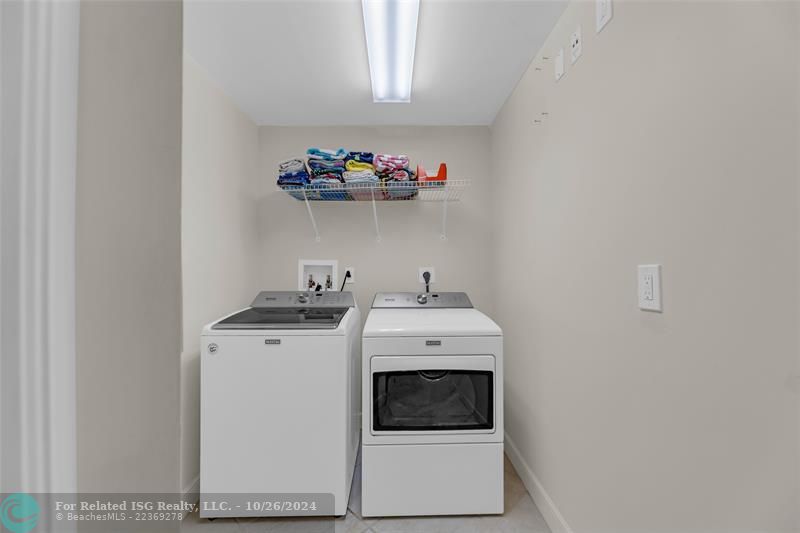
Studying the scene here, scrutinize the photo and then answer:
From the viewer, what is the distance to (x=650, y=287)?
100 centimetres

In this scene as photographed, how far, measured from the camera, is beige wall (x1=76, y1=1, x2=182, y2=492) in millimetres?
268

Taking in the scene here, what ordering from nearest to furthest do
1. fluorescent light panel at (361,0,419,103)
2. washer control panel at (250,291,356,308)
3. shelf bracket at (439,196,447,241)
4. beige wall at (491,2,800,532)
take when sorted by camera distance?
beige wall at (491,2,800,532)
fluorescent light panel at (361,0,419,103)
washer control panel at (250,291,356,308)
shelf bracket at (439,196,447,241)

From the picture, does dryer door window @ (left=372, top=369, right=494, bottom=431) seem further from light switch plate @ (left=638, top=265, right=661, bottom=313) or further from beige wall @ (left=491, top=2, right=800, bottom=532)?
light switch plate @ (left=638, top=265, right=661, bottom=313)

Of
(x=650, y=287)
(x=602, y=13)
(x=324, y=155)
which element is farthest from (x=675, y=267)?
(x=324, y=155)

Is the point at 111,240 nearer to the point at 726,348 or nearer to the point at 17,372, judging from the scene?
the point at 17,372

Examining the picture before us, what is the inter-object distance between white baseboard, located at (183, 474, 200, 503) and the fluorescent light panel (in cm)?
229

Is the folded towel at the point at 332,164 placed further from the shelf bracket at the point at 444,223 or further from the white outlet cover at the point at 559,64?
the white outlet cover at the point at 559,64

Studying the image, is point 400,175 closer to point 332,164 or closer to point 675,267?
point 332,164

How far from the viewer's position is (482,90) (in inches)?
87.1

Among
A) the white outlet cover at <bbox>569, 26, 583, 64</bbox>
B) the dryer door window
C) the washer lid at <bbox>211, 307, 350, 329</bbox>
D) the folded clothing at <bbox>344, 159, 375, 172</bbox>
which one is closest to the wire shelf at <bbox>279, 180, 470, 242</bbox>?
the folded clothing at <bbox>344, 159, 375, 172</bbox>

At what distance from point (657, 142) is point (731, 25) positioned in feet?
0.91

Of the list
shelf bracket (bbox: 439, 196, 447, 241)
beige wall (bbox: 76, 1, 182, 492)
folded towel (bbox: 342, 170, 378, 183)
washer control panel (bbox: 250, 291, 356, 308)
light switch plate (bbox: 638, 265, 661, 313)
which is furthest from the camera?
shelf bracket (bbox: 439, 196, 447, 241)

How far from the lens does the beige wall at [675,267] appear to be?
696 mm

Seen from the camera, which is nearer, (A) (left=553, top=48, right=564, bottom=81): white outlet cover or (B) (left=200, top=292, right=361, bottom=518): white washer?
(A) (left=553, top=48, right=564, bottom=81): white outlet cover
